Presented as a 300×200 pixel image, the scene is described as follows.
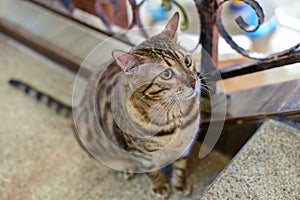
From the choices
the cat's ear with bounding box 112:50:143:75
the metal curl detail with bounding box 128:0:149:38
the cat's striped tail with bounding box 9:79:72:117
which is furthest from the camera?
the cat's striped tail with bounding box 9:79:72:117

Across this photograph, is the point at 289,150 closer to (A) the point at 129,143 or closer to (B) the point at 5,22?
(A) the point at 129,143

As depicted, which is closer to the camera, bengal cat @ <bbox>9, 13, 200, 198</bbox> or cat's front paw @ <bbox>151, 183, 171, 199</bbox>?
bengal cat @ <bbox>9, 13, 200, 198</bbox>

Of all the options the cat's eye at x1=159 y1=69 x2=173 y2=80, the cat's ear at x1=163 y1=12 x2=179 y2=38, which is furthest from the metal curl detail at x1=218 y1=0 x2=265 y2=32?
the cat's eye at x1=159 y1=69 x2=173 y2=80

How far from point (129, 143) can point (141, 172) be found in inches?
8.1

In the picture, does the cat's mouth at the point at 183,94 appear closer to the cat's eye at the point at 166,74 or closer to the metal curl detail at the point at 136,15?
the cat's eye at the point at 166,74

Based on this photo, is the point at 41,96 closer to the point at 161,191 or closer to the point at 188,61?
the point at 161,191

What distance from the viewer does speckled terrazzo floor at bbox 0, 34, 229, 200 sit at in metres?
1.55

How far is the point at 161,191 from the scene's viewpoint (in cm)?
151

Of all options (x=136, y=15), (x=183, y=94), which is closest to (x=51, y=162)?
(x=136, y=15)

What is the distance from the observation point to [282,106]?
4.43 feet

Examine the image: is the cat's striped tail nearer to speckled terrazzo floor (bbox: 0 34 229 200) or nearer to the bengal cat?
speckled terrazzo floor (bbox: 0 34 229 200)

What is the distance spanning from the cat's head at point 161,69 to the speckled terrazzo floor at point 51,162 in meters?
0.50

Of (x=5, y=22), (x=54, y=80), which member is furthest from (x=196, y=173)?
(x=5, y=22)

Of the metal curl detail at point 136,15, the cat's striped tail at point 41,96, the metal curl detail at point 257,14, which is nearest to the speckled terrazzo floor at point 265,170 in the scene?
the metal curl detail at point 257,14
